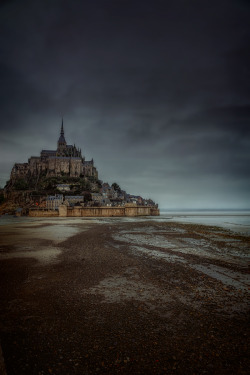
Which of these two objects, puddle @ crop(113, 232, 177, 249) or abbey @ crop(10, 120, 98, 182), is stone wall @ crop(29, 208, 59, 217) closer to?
abbey @ crop(10, 120, 98, 182)

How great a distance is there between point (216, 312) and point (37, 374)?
460 centimetres

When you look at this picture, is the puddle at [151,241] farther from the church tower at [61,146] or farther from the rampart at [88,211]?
the church tower at [61,146]

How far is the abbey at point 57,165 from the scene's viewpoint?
134 meters

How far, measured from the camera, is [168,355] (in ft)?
11.8

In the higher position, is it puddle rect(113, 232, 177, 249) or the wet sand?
the wet sand

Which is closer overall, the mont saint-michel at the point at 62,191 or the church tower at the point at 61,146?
the mont saint-michel at the point at 62,191

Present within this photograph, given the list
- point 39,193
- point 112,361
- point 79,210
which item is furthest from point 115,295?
point 39,193

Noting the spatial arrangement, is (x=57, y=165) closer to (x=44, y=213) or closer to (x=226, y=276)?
(x=44, y=213)

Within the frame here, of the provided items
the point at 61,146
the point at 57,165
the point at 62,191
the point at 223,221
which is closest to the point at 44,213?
the point at 62,191

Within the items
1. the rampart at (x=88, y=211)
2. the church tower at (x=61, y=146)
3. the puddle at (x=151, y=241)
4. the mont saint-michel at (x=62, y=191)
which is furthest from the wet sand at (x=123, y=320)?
the church tower at (x=61, y=146)

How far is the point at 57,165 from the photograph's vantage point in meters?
134

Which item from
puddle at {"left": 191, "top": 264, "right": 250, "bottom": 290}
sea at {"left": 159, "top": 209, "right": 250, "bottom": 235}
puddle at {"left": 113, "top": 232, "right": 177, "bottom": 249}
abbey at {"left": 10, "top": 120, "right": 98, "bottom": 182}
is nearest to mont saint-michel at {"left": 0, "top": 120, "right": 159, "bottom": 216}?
abbey at {"left": 10, "top": 120, "right": 98, "bottom": 182}

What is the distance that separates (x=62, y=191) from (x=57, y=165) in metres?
29.8

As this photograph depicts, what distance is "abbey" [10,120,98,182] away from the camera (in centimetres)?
13362
